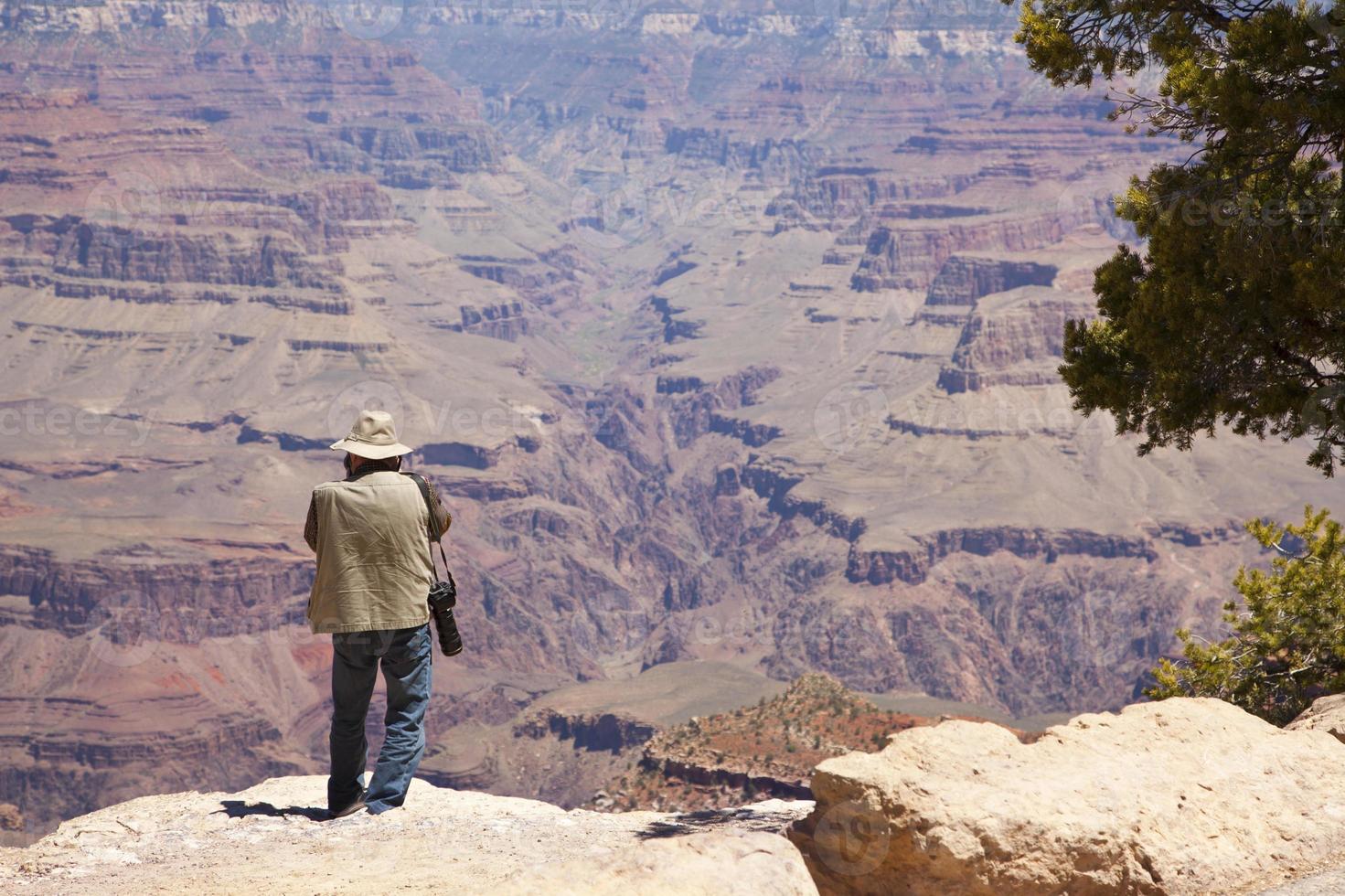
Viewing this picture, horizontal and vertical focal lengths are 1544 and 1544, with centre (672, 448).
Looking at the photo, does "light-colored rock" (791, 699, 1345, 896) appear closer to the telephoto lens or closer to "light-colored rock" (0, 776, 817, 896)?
"light-colored rock" (0, 776, 817, 896)

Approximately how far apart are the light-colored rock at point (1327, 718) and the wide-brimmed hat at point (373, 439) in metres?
9.15

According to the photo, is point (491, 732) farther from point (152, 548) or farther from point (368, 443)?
point (368, 443)

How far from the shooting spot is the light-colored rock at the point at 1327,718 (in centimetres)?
1520

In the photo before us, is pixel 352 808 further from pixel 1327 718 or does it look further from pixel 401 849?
pixel 1327 718

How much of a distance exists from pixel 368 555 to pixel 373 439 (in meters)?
1.11

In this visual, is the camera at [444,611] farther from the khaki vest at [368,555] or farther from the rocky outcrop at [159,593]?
the rocky outcrop at [159,593]

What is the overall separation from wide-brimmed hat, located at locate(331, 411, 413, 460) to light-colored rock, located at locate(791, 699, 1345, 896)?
5.15 metres

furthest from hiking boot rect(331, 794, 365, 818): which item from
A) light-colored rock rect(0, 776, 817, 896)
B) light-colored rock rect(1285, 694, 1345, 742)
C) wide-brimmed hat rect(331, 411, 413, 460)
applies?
light-colored rock rect(1285, 694, 1345, 742)

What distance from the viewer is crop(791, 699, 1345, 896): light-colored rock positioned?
1154 centimetres

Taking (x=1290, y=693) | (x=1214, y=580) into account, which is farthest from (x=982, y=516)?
(x=1290, y=693)

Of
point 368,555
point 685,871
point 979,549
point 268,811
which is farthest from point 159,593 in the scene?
point 685,871

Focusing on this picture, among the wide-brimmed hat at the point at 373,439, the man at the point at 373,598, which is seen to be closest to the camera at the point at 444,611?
the man at the point at 373,598

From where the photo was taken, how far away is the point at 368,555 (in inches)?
556

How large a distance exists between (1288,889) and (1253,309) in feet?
22.0
